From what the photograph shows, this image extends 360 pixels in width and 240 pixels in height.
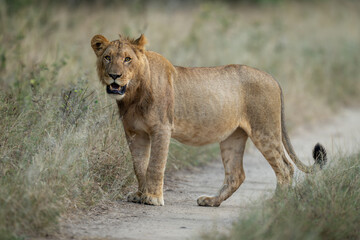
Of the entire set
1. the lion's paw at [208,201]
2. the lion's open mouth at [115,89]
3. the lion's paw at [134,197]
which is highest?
the lion's open mouth at [115,89]

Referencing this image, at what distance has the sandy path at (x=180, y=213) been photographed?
433 centimetres

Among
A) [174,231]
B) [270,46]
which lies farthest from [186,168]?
[270,46]

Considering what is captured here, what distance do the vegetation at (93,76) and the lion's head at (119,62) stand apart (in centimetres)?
50

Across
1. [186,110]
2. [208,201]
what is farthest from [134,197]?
[186,110]

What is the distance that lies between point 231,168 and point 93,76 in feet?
9.36

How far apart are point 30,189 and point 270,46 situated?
1023cm

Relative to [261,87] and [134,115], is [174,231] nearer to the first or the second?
[134,115]

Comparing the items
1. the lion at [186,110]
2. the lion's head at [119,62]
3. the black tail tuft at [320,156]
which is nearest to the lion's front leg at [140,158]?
the lion at [186,110]

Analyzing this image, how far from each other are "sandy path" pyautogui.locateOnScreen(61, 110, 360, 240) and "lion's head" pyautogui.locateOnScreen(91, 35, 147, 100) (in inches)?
39.0

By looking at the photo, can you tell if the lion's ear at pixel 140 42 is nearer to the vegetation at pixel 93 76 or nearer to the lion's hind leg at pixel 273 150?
the vegetation at pixel 93 76

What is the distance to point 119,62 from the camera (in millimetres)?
4969

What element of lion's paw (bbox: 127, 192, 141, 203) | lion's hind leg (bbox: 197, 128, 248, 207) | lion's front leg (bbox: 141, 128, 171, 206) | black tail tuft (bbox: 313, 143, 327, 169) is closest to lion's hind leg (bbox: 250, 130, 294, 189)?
lion's hind leg (bbox: 197, 128, 248, 207)

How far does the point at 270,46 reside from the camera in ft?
44.9

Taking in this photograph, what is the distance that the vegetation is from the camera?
4.53m
